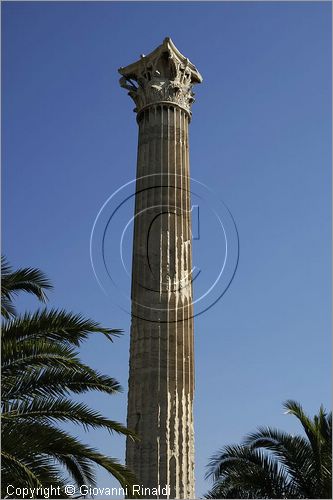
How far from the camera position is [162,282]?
891 inches

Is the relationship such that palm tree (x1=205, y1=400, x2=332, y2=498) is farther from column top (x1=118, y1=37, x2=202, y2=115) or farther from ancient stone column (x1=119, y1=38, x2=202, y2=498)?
column top (x1=118, y1=37, x2=202, y2=115)

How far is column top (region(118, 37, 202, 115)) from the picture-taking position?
1024 inches

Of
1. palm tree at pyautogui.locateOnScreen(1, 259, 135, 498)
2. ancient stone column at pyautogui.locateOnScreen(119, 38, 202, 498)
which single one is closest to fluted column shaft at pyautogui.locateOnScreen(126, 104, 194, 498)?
ancient stone column at pyautogui.locateOnScreen(119, 38, 202, 498)

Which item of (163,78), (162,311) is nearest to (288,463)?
(162,311)

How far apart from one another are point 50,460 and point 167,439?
10492 mm

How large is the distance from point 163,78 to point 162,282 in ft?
25.9

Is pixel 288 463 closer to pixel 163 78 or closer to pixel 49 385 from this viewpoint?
pixel 49 385

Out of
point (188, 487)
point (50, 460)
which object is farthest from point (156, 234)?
point (50, 460)

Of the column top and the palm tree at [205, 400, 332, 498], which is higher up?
the column top

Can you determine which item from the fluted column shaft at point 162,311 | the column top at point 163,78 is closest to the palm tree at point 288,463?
the fluted column shaft at point 162,311

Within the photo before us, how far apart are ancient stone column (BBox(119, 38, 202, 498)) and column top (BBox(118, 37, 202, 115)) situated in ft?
0.11

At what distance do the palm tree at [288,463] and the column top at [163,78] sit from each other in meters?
12.8

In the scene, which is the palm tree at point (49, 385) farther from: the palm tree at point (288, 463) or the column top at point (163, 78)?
the column top at point (163, 78)

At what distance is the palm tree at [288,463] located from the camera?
16.4m
